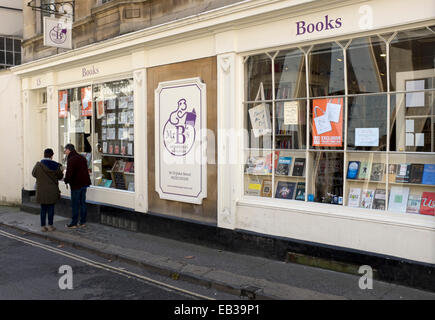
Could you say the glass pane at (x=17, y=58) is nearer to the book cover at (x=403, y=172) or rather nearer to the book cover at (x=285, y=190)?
the book cover at (x=285, y=190)

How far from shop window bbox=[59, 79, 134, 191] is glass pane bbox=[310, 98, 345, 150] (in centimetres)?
476

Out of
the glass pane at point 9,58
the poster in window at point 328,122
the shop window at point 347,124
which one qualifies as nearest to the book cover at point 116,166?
the shop window at point 347,124

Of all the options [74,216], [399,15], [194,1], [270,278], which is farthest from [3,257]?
[399,15]

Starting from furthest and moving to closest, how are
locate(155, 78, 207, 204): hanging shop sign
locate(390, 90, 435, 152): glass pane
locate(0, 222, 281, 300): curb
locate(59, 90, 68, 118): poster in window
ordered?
1. locate(59, 90, 68, 118): poster in window
2. locate(155, 78, 207, 204): hanging shop sign
3. locate(390, 90, 435, 152): glass pane
4. locate(0, 222, 281, 300): curb

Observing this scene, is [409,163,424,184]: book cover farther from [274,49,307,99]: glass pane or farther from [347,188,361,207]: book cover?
[274,49,307,99]: glass pane

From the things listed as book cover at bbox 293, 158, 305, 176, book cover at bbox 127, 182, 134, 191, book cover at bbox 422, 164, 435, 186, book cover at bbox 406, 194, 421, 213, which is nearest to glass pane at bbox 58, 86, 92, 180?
book cover at bbox 127, 182, 134, 191

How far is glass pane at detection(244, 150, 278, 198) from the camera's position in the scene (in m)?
7.68

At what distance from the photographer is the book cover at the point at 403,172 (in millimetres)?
6195

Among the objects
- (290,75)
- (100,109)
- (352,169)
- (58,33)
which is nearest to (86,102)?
(100,109)

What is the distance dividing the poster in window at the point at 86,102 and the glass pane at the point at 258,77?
527cm

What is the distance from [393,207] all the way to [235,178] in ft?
8.82

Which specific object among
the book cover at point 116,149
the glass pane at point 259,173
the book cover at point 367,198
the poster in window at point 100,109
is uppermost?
the poster in window at point 100,109

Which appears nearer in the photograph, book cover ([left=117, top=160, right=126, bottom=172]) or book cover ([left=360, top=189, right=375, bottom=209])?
book cover ([left=360, top=189, right=375, bottom=209])

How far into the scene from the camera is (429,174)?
599cm
